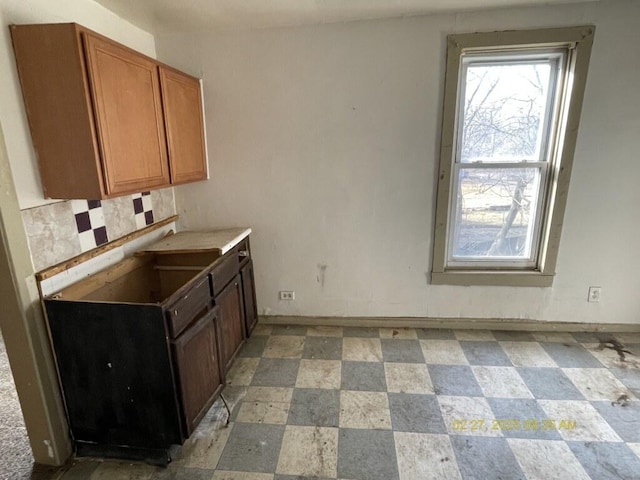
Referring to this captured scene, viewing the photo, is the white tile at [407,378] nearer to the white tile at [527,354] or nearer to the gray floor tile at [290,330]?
the white tile at [527,354]

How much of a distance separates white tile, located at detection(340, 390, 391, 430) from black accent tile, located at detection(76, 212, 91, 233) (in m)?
1.72

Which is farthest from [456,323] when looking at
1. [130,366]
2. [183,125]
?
[183,125]

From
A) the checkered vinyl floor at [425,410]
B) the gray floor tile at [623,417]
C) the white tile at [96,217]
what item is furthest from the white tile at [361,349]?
the white tile at [96,217]

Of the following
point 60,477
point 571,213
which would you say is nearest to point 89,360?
point 60,477

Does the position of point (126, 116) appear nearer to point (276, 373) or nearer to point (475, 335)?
point (276, 373)

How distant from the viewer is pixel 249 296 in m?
2.71

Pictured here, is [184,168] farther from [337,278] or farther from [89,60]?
[337,278]

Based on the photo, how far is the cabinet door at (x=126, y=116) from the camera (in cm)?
153

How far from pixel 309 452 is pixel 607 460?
141 centimetres

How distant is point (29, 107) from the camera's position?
1.51 m

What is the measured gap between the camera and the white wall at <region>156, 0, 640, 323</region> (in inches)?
94.0

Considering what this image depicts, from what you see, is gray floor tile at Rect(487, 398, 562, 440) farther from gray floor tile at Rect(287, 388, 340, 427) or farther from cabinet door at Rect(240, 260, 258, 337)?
cabinet door at Rect(240, 260, 258, 337)

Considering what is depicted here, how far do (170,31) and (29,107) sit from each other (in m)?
1.36

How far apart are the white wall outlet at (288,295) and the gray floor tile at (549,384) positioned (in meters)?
1.71
